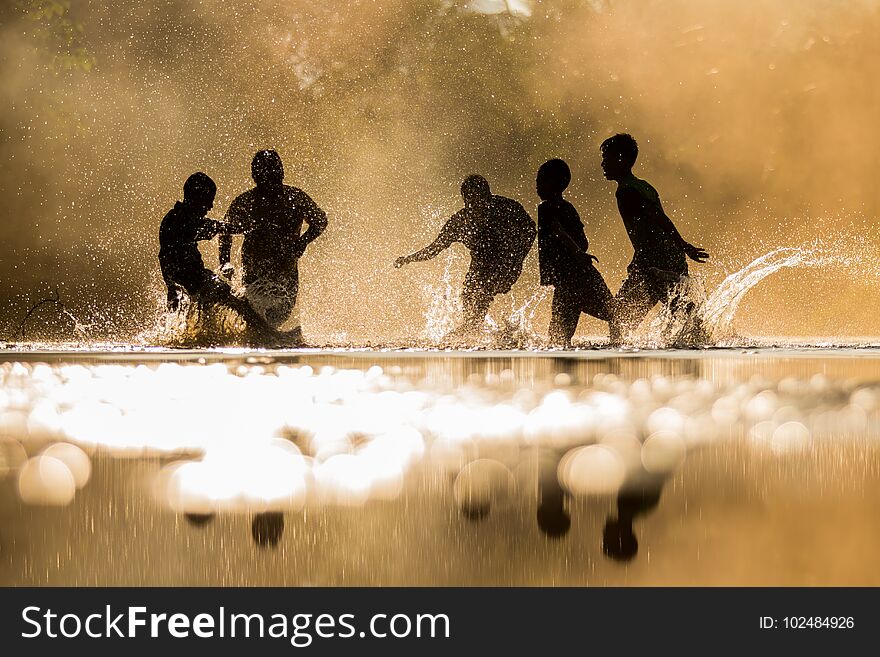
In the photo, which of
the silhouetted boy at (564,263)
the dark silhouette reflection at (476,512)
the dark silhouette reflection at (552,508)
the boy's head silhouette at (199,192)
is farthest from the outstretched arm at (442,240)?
the dark silhouette reflection at (476,512)

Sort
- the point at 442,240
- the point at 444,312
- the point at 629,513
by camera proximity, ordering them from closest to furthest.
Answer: the point at 629,513 → the point at 442,240 → the point at 444,312

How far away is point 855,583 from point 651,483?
879mm

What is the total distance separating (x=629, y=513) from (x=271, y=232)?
8894 mm

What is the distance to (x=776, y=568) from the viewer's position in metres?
1.67

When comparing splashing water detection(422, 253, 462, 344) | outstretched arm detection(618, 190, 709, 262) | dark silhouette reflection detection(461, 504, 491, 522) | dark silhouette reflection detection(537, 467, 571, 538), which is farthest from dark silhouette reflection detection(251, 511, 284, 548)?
splashing water detection(422, 253, 462, 344)

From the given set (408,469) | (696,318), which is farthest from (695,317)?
(408,469)

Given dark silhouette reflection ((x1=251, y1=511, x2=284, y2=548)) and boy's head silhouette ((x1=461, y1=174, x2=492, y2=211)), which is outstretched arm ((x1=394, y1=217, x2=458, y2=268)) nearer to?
boy's head silhouette ((x1=461, y1=174, x2=492, y2=211))

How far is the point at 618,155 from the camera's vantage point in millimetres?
10703

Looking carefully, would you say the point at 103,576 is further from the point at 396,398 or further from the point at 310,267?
the point at 310,267

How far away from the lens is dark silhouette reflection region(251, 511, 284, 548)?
1.85m

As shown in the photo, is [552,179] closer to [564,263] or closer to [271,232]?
[564,263]

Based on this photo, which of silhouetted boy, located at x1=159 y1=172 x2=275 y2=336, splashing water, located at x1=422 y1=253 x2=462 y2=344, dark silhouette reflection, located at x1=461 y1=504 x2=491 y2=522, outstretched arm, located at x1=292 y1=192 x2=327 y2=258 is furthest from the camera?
splashing water, located at x1=422 y1=253 x2=462 y2=344

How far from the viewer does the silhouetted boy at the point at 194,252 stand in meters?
10.7

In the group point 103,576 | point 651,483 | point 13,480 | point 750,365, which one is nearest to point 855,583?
point 651,483
